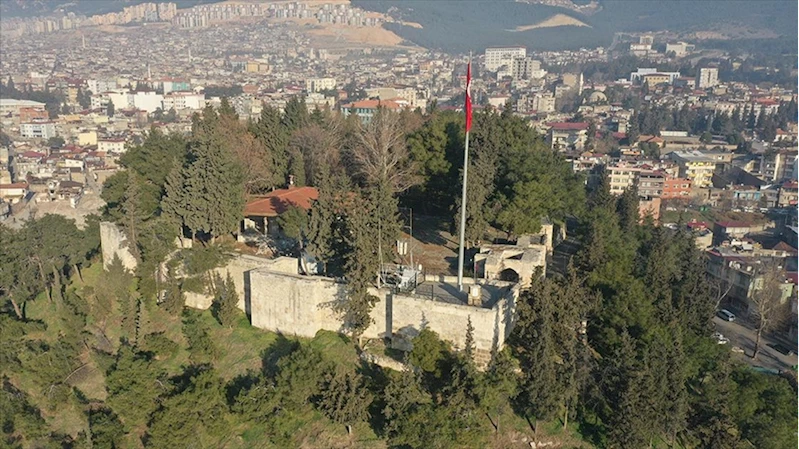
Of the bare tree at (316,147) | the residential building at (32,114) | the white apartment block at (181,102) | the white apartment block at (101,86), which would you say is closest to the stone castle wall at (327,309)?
the bare tree at (316,147)

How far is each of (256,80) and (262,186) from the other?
401ft

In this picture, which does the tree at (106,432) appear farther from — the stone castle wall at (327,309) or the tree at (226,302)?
the stone castle wall at (327,309)

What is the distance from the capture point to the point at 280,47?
183 meters

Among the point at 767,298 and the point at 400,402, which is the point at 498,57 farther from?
the point at 400,402

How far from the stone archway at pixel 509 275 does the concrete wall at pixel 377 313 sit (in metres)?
1.42

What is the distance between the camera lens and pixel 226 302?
15.9 metres

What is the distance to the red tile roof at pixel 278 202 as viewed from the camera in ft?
64.7

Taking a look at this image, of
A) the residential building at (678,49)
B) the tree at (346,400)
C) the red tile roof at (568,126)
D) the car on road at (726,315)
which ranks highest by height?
the residential building at (678,49)

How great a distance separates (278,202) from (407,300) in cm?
789

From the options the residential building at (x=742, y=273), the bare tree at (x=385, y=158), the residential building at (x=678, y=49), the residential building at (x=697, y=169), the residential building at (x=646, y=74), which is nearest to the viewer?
the bare tree at (x=385, y=158)

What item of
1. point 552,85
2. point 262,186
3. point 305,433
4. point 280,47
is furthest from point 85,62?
point 305,433

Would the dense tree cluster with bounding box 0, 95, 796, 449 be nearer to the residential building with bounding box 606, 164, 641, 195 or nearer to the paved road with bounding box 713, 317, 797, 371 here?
the paved road with bounding box 713, 317, 797, 371

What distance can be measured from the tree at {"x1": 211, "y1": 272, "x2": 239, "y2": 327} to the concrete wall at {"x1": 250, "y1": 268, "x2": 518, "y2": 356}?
552 mm

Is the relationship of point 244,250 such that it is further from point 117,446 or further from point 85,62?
point 85,62
